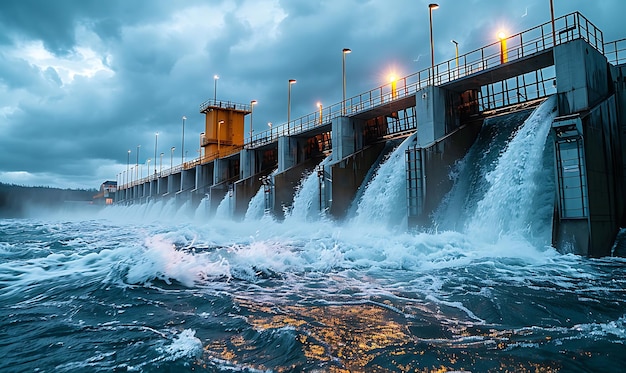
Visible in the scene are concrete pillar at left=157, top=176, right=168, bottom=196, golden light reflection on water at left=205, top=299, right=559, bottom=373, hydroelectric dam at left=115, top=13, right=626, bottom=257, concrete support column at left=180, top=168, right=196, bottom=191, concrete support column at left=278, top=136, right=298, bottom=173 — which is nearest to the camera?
golden light reflection on water at left=205, top=299, right=559, bottom=373

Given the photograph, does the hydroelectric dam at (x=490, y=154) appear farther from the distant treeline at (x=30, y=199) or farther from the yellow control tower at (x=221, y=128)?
the distant treeline at (x=30, y=199)

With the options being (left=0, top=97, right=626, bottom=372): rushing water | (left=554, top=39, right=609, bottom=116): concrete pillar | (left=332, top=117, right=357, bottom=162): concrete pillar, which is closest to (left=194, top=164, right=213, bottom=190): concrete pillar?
(left=332, top=117, right=357, bottom=162): concrete pillar

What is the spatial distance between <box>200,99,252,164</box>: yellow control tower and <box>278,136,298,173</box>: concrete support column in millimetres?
17152

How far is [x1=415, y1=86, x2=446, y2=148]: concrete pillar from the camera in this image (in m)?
16.4

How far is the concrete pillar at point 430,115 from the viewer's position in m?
16.4

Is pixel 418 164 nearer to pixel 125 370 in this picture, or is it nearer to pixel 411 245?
pixel 411 245

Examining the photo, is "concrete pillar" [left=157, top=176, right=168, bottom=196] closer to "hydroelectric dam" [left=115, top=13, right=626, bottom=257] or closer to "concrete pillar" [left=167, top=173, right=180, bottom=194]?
"concrete pillar" [left=167, top=173, right=180, bottom=194]

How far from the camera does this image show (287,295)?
22.0 feet

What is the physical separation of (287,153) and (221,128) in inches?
805

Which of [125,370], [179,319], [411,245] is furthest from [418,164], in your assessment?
[125,370]

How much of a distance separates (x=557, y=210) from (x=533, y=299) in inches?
228

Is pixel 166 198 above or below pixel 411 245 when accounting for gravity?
above

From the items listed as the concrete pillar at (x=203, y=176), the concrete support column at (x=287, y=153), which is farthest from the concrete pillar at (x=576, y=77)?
the concrete pillar at (x=203, y=176)

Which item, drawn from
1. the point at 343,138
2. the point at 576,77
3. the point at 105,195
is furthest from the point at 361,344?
the point at 105,195
